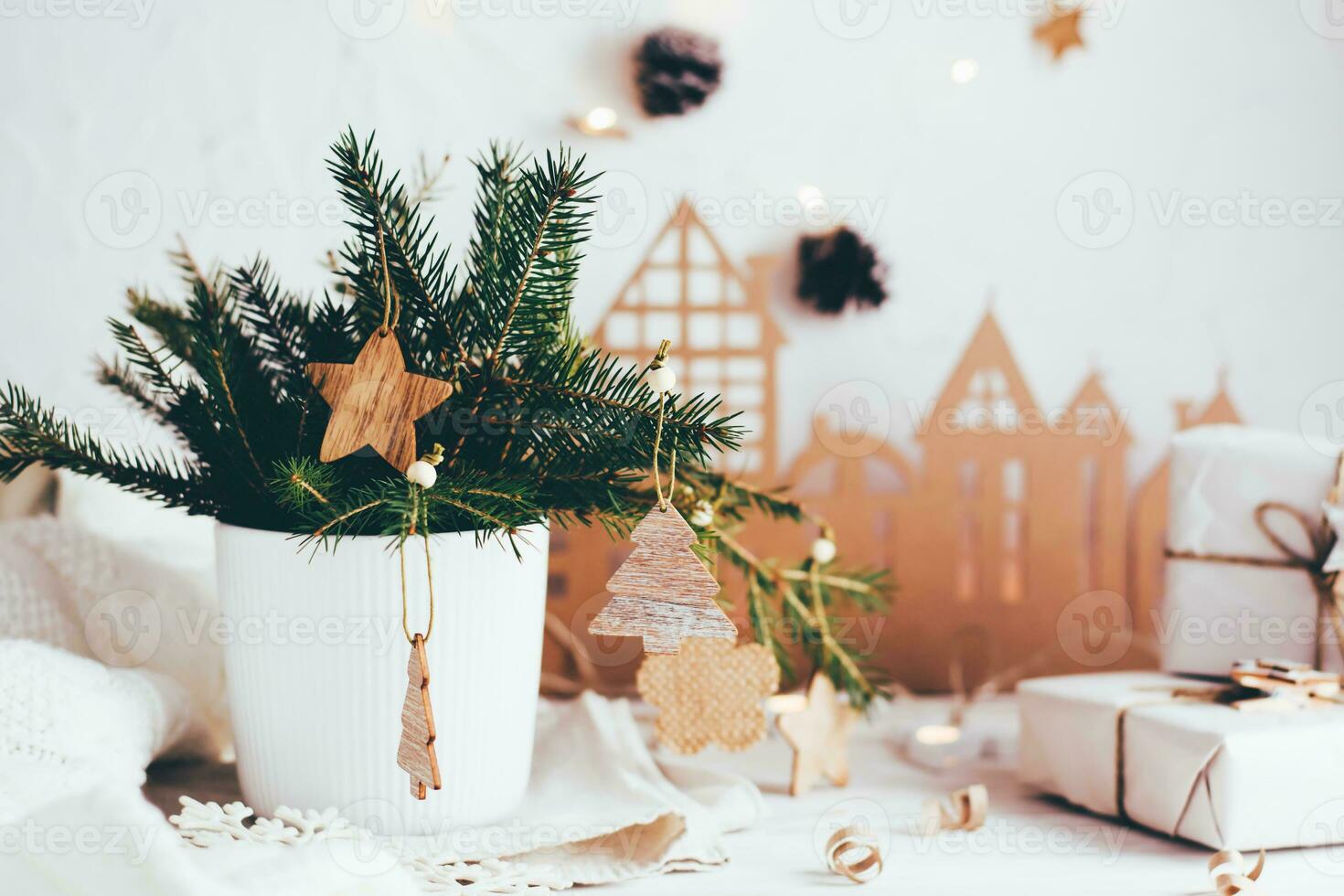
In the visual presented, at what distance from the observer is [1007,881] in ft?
2.06

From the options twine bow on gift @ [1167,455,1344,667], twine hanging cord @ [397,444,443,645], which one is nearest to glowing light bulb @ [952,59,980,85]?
twine bow on gift @ [1167,455,1344,667]

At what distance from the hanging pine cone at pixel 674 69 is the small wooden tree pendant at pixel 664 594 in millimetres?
572

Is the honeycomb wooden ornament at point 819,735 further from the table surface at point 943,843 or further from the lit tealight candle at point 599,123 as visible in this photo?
the lit tealight candle at point 599,123

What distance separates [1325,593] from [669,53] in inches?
28.2

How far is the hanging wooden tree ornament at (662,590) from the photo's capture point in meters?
0.57

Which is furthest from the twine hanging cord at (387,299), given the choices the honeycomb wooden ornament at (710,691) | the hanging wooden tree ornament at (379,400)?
the honeycomb wooden ornament at (710,691)

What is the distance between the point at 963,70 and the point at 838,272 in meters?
0.24

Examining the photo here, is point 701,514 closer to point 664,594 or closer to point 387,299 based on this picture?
point 664,594

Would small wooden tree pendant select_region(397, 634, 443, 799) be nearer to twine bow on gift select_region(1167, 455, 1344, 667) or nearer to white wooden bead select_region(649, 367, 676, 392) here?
white wooden bead select_region(649, 367, 676, 392)

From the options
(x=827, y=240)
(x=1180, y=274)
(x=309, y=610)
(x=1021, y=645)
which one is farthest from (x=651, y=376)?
(x=1180, y=274)

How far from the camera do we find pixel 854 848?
647 millimetres

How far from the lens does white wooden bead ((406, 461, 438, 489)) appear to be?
21.9 inches

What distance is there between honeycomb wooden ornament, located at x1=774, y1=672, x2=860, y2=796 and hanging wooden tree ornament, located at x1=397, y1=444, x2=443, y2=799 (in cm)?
31

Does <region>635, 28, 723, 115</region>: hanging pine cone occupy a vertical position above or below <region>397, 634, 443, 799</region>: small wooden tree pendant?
above
